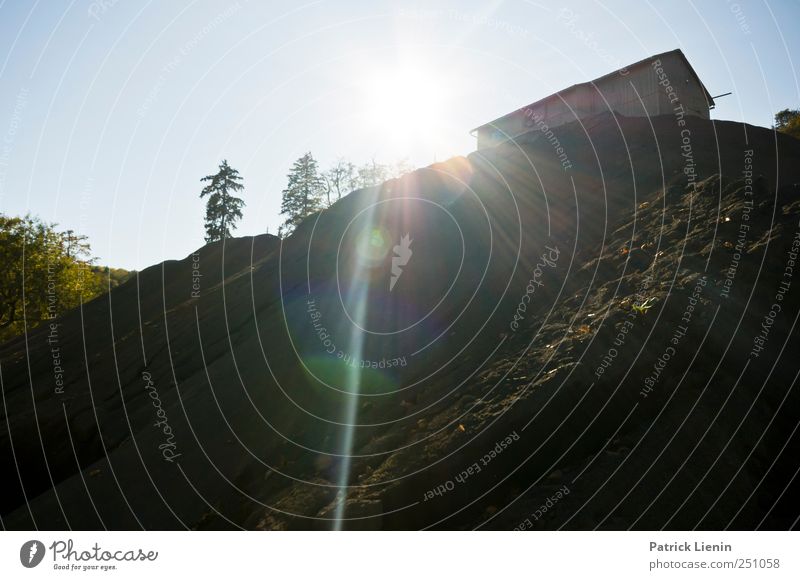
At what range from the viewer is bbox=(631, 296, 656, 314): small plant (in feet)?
32.6

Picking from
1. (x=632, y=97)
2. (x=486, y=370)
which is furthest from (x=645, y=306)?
(x=632, y=97)

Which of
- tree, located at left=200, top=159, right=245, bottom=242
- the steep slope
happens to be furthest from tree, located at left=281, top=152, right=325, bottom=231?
the steep slope

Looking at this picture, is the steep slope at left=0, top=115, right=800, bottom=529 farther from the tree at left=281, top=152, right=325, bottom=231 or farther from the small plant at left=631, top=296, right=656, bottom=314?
the tree at left=281, top=152, right=325, bottom=231

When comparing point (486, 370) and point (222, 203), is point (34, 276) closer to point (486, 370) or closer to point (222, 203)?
point (222, 203)

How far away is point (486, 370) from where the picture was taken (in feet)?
37.1

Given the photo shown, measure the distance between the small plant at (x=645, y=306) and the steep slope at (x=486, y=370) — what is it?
0.12m

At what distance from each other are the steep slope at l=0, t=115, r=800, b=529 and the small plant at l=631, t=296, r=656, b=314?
12 centimetres

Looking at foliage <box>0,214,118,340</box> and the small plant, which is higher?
foliage <box>0,214,118,340</box>

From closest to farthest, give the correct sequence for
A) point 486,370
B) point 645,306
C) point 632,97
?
point 645,306 → point 486,370 → point 632,97

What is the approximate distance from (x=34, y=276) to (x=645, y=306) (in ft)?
194

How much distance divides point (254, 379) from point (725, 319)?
14.3 meters

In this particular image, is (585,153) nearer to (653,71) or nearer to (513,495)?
(653,71)

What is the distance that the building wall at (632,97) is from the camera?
29578mm

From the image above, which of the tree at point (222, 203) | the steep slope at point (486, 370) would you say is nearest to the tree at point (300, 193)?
the tree at point (222, 203)
